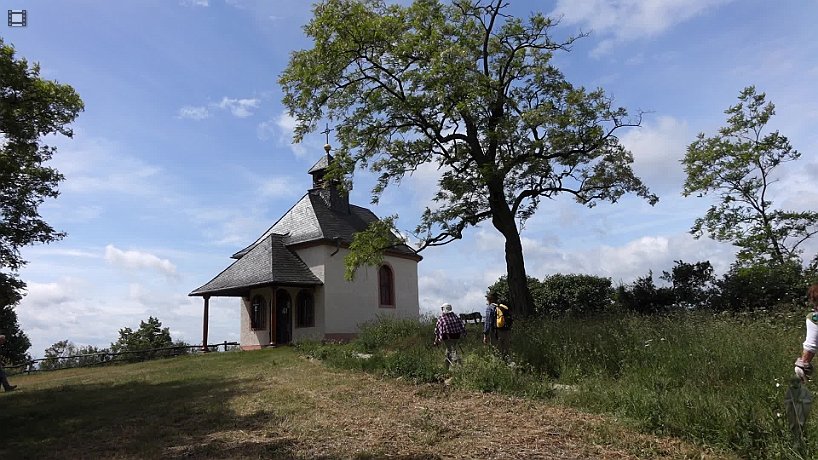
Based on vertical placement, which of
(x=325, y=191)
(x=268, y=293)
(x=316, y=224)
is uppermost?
(x=325, y=191)

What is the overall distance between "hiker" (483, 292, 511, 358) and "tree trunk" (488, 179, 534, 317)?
386 centimetres

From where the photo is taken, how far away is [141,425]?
934 cm

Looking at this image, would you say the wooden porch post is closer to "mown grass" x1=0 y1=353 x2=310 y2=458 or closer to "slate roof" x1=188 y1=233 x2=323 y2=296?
"slate roof" x1=188 y1=233 x2=323 y2=296

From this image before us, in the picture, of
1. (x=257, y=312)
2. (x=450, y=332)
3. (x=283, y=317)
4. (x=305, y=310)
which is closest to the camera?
(x=450, y=332)

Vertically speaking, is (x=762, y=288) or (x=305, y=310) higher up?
(x=305, y=310)

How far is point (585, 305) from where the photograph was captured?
2483cm

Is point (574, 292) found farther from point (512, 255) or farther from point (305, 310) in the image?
point (305, 310)

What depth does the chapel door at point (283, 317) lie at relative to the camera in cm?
2730

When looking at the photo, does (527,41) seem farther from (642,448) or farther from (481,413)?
(642,448)

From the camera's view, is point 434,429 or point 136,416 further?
point 136,416

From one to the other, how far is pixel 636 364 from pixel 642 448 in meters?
2.94

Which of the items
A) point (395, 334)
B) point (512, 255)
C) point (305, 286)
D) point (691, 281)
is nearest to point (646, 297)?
point (691, 281)

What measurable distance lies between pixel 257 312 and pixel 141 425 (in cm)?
1893

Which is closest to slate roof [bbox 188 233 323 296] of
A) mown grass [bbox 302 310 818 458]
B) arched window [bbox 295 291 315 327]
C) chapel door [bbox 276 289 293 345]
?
arched window [bbox 295 291 315 327]
